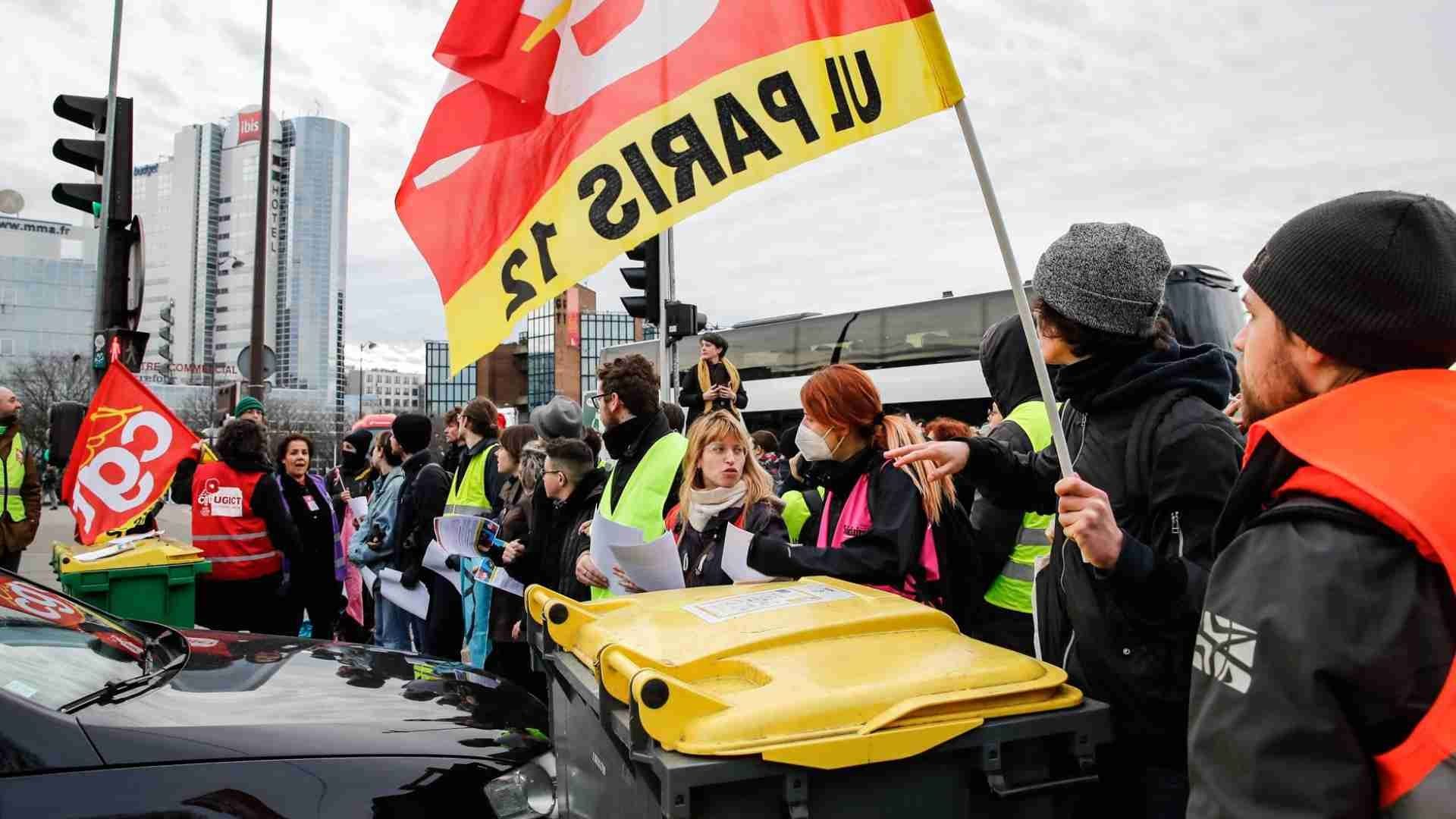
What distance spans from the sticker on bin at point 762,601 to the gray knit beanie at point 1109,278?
0.82m

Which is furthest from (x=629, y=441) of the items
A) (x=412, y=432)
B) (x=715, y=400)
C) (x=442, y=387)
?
(x=442, y=387)

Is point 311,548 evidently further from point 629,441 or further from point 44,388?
point 44,388

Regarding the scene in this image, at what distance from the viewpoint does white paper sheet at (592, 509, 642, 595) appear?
12.3ft

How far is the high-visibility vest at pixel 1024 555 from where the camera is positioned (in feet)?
9.98

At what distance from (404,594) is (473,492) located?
0.74m

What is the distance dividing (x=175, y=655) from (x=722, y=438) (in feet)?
6.48

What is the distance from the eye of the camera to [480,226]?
273 centimetres

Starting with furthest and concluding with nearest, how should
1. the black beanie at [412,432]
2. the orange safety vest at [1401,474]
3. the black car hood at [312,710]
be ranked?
the black beanie at [412,432]
the black car hood at [312,710]
the orange safety vest at [1401,474]

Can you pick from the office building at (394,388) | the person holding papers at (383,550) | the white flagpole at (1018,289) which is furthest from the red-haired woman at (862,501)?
the office building at (394,388)

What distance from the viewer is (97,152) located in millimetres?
7855

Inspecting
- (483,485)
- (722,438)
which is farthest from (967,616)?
(483,485)

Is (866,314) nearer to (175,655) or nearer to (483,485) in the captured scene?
(483,485)

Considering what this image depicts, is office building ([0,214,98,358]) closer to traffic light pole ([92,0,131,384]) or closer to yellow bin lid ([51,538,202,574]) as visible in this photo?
traffic light pole ([92,0,131,384])

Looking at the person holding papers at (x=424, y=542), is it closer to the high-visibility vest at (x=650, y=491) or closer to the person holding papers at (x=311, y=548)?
the person holding papers at (x=311, y=548)
